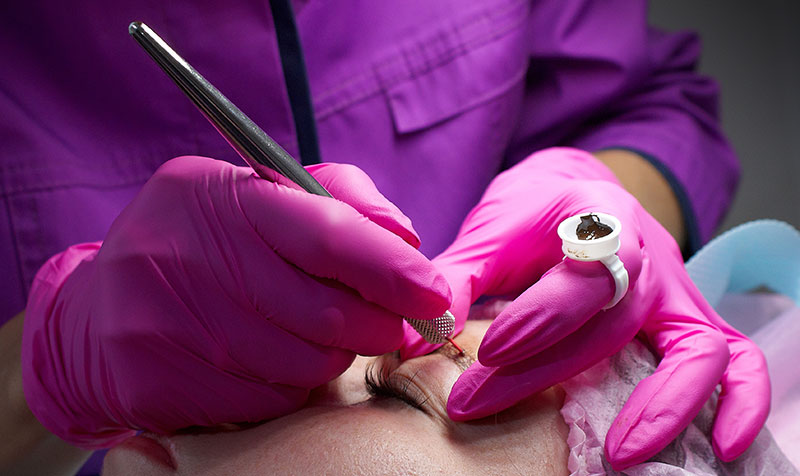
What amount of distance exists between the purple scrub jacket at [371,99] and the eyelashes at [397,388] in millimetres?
468

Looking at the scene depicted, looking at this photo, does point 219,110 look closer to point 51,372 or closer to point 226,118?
point 226,118

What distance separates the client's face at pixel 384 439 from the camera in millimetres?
690

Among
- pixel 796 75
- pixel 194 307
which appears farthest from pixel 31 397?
pixel 796 75

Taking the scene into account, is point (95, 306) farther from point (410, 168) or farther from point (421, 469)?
point (410, 168)

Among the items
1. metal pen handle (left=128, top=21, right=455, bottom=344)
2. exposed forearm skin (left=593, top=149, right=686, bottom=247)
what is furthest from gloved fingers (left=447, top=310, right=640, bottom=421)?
exposed forearm skin (left=593, top=149, right=686, bottom=247)

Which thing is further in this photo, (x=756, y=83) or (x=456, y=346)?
(x=756, y=83)

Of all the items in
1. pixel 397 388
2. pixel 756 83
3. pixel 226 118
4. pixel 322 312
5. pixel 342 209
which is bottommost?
pixel 756 83

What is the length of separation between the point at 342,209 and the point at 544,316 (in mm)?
240

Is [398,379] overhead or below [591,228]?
below

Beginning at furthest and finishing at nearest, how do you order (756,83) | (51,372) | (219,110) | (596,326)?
(756,83) < (51,372) < (596,326) < (219,110)

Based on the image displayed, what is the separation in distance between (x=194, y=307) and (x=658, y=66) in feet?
4.25

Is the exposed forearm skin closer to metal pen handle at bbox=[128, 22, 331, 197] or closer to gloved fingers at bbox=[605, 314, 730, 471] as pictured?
gloved fingers at bbox=[605, 314, 730, 471]

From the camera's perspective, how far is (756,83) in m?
2.04

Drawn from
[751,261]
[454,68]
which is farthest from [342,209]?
[751,261]
